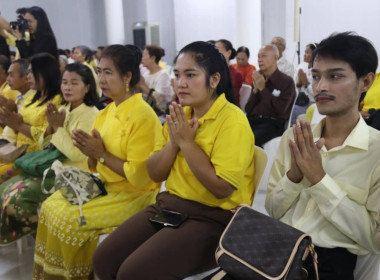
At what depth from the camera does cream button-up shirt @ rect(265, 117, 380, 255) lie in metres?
1.30

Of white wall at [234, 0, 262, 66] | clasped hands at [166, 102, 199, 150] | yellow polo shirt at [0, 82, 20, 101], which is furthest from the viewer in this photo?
white wall at [234, 0, 262, 66]

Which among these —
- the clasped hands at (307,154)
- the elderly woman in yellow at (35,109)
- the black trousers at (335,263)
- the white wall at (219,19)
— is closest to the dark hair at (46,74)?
the elderly woman in yellow at (35,109)

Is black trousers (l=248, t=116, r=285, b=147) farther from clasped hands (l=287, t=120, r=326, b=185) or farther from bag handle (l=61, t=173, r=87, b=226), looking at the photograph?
clasped hands (l=287, t=120, r=326, b=185)

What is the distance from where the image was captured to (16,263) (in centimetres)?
260

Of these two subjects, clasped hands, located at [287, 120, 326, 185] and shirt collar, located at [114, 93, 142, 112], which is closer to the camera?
clasped hands, located at [287, 120, 326, 185]

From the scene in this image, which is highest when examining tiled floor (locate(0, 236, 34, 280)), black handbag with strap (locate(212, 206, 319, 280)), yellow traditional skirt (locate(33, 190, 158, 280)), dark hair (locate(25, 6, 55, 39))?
dark hair (locate(25, 6, 55, 39))

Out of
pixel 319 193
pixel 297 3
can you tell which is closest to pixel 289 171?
pixel 319 193

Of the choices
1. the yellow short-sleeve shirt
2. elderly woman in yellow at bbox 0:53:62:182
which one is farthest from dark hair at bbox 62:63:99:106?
the yellow short-sleeve shirt

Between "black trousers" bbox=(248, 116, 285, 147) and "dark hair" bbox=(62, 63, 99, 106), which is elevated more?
"dark hair" bbox=(62, 63, 99, 106)

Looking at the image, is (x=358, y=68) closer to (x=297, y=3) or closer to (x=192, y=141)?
(x=192, y=141)

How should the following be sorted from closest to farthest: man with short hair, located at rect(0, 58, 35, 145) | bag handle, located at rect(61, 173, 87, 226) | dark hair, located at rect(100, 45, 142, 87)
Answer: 1. bag handle, located at rect(61, 173, 87, 226)
2. dark hair, located at rect(100, 45, 142, 87)
3. man with short hair, located at rect(0, 58, 35, 145)

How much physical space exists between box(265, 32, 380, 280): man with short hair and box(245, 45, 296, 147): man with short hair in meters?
1.92

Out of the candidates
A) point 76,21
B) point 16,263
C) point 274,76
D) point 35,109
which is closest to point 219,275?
point 16,263

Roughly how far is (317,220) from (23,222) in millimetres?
1756
